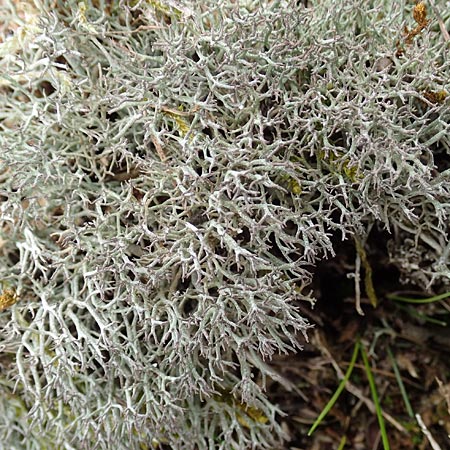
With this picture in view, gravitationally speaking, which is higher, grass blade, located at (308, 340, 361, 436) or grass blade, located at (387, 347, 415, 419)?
grass blade, located at (387, 347, 415, 419)

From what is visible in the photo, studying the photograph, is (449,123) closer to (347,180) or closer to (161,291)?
(347,180)

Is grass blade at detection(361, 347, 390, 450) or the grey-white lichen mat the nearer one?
the grey-white lichen mat

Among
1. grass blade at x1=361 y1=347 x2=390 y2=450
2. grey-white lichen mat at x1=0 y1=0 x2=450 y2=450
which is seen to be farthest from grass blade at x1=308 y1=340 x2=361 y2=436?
grey-white lichen mat at x1=0 y1=0 x2=450 y2=450

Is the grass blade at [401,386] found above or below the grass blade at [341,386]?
above

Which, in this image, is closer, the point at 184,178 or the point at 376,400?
the point at 184,178

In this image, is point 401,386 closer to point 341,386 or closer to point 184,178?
point 341,386

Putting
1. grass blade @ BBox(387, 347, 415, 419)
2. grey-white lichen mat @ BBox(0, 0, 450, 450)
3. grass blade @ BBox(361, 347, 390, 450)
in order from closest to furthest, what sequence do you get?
1. grey-white lichen mat @ BBox(0, 0, 450, 450)
2. grass blade @ BBox(361, 347, 390, 450)
3. grass blade @ BBox(387, 347, 415, 419)

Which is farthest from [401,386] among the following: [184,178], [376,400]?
[184,178]

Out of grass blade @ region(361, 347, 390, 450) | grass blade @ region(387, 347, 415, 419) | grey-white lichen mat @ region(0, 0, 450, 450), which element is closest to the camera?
grey-white lichen mat @ region(0, 0, 450, 450)

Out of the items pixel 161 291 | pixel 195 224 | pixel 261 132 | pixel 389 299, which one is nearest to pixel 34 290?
pixel 161 291

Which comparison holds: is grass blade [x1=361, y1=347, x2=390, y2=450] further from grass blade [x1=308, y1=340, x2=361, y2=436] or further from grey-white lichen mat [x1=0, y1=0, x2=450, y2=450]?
grey-white lichen mat [x1=0, y1=0, x2=450, y2=450]

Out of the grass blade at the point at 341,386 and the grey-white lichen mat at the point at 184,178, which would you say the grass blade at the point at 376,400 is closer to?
the grass blade at the point at 341,386

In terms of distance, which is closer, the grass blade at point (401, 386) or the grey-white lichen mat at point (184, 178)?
the grey-white lichen mat at point (184, 178)

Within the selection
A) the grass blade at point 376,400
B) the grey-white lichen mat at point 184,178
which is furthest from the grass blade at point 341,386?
the grey-white lichen mat at point 184,178
